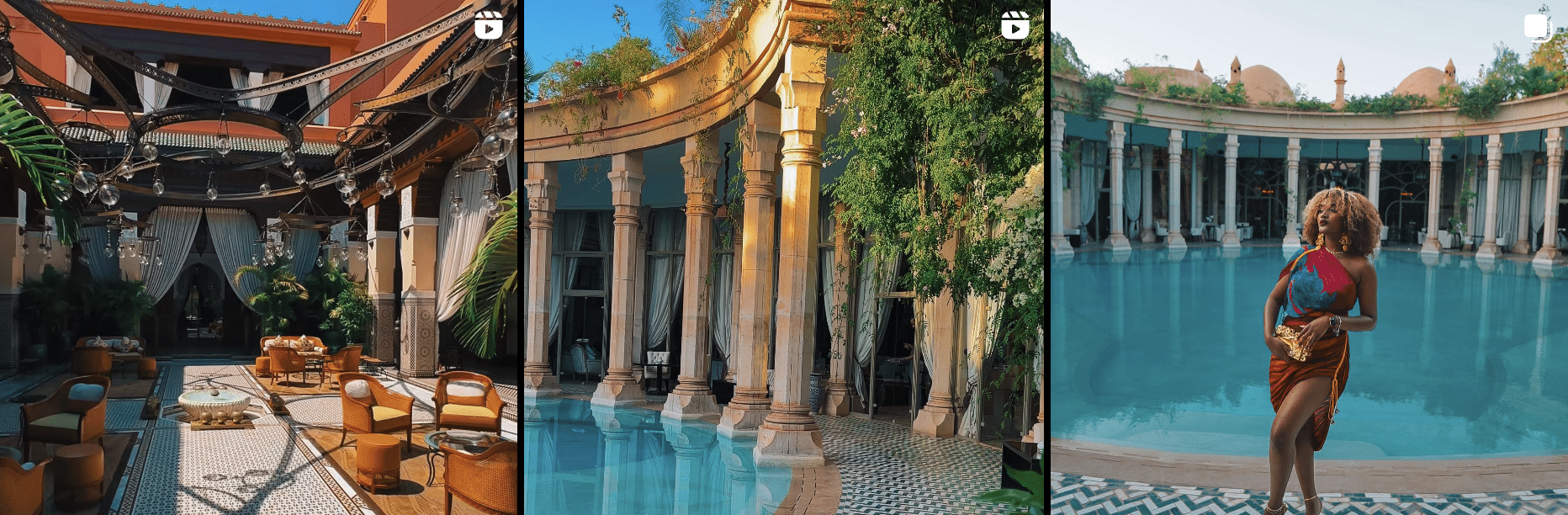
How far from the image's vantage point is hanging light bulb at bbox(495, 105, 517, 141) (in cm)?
532

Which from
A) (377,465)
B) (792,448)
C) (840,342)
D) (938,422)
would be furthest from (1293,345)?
(377,465)

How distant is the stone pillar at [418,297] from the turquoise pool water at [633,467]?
780 mm

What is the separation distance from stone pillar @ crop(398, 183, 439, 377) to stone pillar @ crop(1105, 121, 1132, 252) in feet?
11.6

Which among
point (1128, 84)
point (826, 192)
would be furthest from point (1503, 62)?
point (826, 192)

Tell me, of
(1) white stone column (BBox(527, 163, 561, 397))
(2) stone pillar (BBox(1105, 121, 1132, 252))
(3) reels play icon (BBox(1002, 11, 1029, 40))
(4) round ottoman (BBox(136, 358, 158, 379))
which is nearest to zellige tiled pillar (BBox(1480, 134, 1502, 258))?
(2) stone pillar (BBox(1105, 121, 1132, 252))

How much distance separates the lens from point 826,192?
19.5 feet

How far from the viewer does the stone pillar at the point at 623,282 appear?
6688 mm

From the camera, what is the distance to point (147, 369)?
207 inches

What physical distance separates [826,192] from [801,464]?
1.48 metres

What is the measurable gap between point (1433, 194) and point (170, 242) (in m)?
6.03

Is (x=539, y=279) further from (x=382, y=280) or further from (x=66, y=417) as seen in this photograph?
(x=66, y=417)

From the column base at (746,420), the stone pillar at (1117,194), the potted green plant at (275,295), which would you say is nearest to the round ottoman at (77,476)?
the potted green plant at (275,295)

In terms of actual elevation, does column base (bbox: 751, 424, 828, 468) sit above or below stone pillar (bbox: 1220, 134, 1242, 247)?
below

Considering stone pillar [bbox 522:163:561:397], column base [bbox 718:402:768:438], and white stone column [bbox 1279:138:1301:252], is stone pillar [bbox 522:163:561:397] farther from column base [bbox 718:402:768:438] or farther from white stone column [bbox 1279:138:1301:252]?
white stone column [bbox 1279:138:1301:252]
